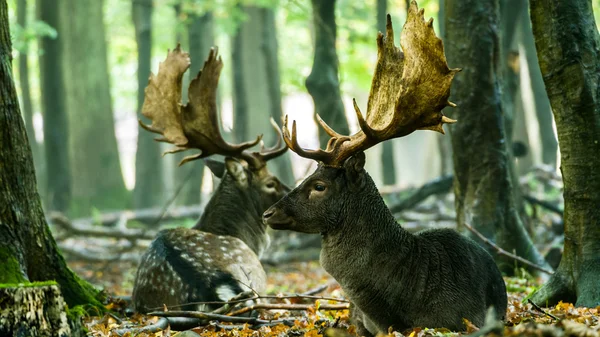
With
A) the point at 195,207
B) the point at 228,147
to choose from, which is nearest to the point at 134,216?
the point at 195,207

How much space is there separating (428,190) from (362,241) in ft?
26.4

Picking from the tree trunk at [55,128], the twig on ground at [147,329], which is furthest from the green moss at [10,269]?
the tree trunk at [55,128]

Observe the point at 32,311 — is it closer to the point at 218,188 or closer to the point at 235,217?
the point at 235,217

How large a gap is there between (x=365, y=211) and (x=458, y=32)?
414 centimetres

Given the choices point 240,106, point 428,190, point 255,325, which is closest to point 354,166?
point 255,325

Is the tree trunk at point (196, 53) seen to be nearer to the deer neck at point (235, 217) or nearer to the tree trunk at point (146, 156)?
the tree trunk at point (146, 156)

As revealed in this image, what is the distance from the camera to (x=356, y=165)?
6.26 metres

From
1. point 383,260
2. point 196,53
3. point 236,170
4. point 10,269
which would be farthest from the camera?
point 196,53

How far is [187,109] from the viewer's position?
9320mm

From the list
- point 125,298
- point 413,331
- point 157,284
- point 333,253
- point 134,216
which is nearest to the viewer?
point 413,331

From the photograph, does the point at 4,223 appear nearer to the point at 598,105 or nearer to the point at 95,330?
the point at 95,330

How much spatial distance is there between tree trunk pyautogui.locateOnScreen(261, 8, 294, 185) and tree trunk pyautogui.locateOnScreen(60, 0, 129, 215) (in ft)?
17.8

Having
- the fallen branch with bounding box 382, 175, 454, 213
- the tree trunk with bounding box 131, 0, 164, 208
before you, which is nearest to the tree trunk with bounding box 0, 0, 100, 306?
the fallen branch with bounding box 382, 175, 454, 213

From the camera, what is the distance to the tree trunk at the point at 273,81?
60.5 feet
